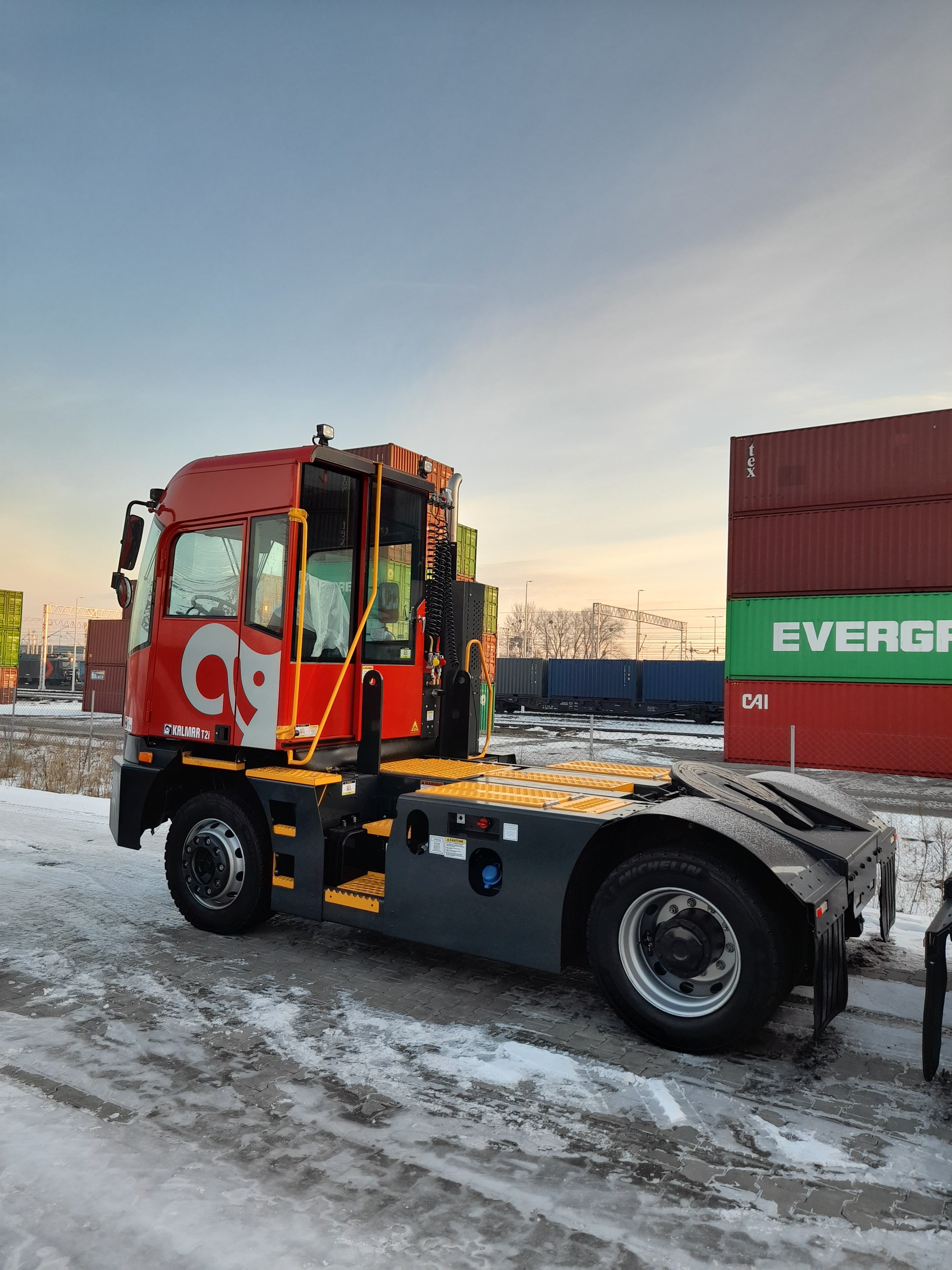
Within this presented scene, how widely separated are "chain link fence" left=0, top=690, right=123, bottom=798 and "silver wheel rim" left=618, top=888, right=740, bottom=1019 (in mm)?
5294

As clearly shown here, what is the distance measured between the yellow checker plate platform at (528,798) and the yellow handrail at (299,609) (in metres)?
1.03

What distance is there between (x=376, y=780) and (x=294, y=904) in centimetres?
97

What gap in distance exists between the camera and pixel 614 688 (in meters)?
39.6

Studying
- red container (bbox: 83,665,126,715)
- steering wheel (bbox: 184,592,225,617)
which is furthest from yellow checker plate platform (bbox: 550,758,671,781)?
red container (bbox: 83,665,126,715)

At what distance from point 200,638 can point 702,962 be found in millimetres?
3888

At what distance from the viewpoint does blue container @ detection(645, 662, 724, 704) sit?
Answer: 37.8 meters

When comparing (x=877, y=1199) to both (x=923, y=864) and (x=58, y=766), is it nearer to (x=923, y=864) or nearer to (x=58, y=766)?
(x=923, y=864)

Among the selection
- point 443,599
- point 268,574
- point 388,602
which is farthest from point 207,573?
point 443,599

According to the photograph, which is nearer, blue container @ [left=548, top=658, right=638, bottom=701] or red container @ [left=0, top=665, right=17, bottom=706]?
blue container @ [left=548, top=658, right=638, bottom=701]

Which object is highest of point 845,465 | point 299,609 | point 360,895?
point 845,465

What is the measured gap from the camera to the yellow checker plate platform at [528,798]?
4.46 metres

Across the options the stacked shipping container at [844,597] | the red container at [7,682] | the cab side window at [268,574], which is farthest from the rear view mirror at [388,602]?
the red container at [7,682]

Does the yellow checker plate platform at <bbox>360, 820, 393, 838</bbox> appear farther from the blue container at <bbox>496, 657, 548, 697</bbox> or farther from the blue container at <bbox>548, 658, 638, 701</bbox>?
the blue container at <bbox>496, 657, 548, 697</bbox>

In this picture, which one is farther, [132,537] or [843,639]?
[843,639]
